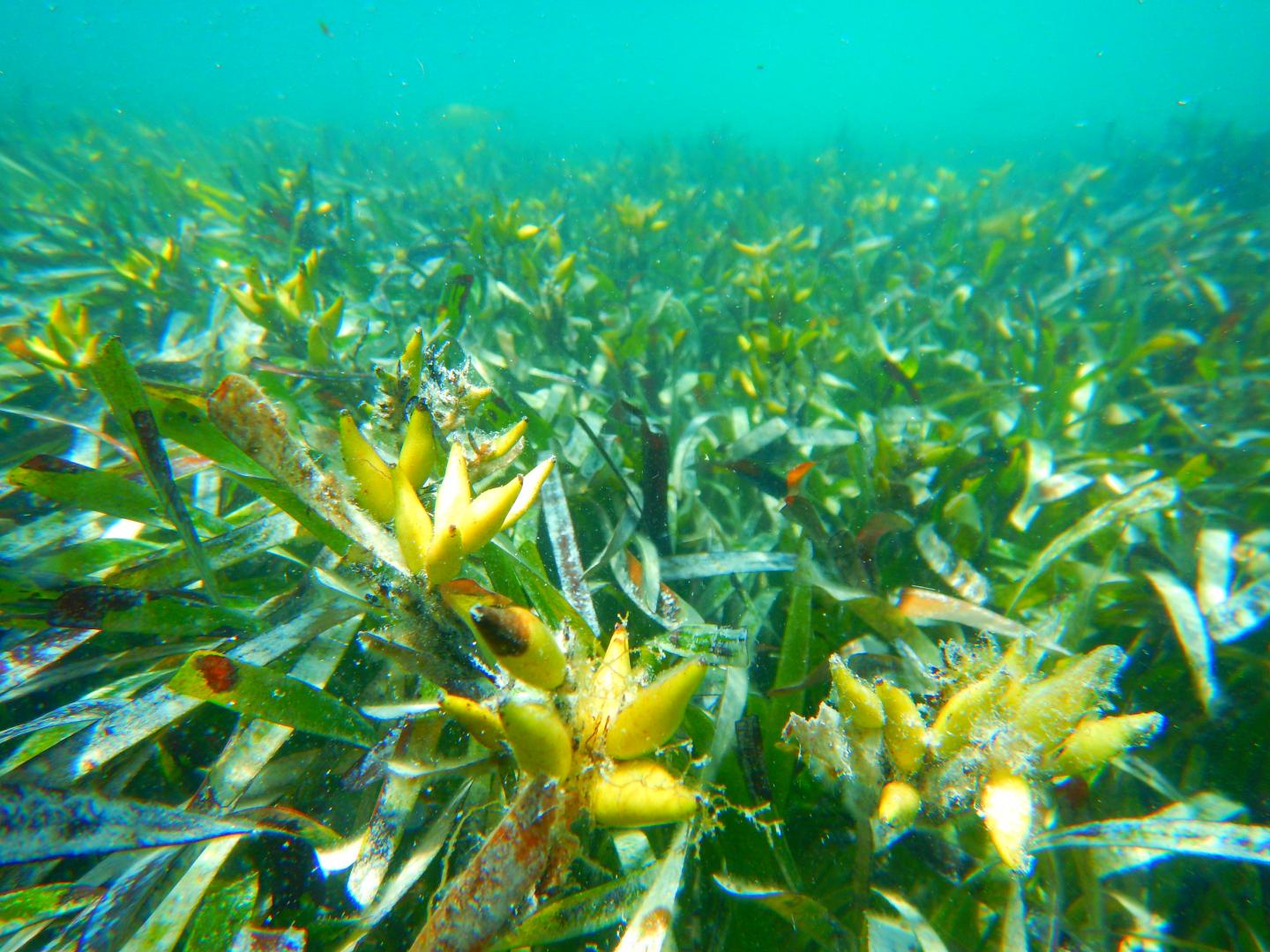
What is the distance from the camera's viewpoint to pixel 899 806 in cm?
77

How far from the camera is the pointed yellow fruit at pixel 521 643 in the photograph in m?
0.62

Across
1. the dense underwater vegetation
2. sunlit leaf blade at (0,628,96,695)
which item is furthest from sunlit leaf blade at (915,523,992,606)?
sunlit leaf blade at (0,628,96,695)

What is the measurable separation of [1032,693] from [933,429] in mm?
1785

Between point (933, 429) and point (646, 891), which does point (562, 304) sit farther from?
point (646, 891)

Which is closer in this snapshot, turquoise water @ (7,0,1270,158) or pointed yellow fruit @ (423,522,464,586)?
pointed yellow fruit @ (423,522,464,586)

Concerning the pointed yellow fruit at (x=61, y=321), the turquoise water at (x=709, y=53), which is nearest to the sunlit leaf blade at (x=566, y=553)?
the pointed yellow fruit at (x=61, y=321)

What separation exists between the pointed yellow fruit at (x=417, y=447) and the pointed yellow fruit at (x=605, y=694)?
42cm

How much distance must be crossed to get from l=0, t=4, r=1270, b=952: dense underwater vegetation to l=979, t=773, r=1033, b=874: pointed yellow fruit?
0.03ft

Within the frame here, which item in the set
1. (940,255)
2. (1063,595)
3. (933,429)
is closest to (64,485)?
(1063,595)

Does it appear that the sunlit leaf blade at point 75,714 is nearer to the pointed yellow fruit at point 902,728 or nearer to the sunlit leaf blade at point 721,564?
the sunlit leaf blade at point 721,564

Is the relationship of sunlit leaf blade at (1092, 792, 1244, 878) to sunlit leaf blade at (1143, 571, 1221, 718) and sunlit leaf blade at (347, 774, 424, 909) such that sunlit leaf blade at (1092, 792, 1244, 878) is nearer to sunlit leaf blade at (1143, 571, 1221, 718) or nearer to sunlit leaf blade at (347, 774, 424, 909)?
sunlit leaf blade at (1143, 571, 1221, 718)

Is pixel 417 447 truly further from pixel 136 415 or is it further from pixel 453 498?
pixel 136 415

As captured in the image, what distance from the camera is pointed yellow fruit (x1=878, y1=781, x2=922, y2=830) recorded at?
77cm

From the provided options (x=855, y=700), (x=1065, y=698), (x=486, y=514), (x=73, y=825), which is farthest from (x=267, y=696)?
(x=1065, y=698)
